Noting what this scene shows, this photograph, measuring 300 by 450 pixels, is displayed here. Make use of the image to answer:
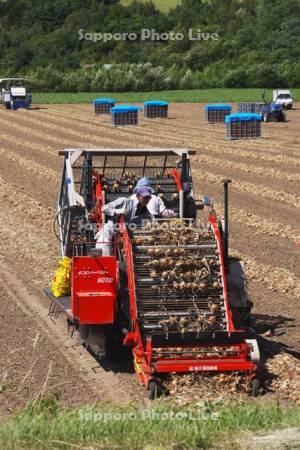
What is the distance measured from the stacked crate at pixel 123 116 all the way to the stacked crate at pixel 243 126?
9360 millimetres

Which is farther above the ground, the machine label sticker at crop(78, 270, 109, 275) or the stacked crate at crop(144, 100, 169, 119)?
the machine label sticker at crop(78, 270, 109, 275)

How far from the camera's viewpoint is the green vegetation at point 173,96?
6844 centimetres

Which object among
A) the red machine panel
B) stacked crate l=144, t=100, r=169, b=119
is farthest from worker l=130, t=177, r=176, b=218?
stacked crate l=144, t=100, r=169, b=119

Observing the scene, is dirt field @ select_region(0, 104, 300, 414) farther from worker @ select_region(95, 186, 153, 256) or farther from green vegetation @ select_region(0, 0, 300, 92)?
green vegetation @ select_region(0, 0, 300, 92)

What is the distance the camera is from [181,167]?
528 inches

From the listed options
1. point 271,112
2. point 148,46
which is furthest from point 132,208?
point 148,46

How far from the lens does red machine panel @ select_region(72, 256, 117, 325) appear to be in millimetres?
10008

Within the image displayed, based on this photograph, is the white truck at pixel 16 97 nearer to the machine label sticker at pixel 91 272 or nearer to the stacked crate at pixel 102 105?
the stacked crate at pixel 102 105

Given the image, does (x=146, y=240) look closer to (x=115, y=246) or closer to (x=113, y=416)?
(x=115, y=246)

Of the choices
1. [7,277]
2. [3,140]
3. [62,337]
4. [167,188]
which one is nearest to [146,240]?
Result: [62,337]

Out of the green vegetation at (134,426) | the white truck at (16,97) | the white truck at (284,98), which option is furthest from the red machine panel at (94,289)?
the white truck at (16,97)

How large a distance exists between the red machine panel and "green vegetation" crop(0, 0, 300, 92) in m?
66.1

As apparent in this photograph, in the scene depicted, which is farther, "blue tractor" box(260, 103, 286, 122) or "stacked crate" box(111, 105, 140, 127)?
"blue tractor" box(260, 103, 286, 122)
